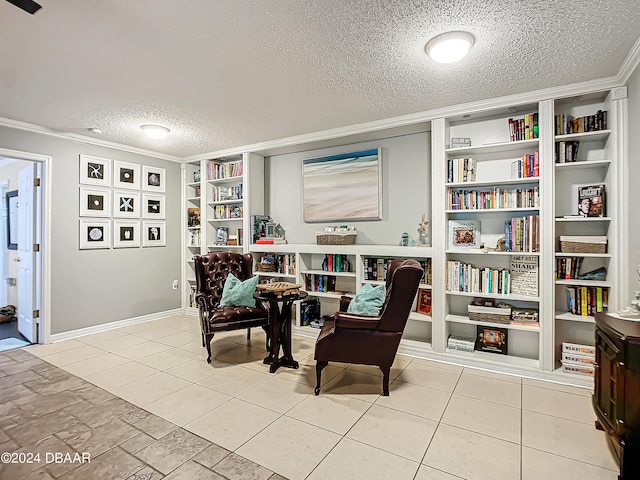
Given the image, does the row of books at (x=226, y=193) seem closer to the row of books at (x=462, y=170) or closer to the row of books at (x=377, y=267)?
the row of books at (x=377, y=267)

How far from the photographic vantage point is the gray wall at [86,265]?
4000mm

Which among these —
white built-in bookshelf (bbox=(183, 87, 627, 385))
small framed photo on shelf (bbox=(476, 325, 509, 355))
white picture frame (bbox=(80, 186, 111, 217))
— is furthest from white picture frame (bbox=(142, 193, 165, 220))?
small framed photo on shelf (bbox=(476, 325, 509, 355))

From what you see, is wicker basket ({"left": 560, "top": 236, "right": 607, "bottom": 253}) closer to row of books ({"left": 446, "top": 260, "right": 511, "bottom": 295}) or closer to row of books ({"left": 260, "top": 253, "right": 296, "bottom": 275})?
row of books ({"left": 446, "top": 260, "right": 511, "bottom": 295})

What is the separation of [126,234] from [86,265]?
2.11 ft

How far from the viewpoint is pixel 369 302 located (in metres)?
2.86

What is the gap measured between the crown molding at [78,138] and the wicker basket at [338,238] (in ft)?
9.66

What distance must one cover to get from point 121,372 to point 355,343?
222 cm

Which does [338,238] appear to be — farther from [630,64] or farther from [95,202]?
[95,202]

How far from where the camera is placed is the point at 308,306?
171 inches

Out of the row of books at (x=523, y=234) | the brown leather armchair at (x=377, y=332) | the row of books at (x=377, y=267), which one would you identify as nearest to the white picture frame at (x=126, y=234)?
the row of books at (x=377, y=267)

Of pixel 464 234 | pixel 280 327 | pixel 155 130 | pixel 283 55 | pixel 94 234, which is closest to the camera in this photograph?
pixel 283 55

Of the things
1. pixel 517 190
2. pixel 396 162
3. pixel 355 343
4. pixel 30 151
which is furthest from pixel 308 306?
pixel 30 151

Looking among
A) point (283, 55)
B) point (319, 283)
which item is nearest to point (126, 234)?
point (319, 283)

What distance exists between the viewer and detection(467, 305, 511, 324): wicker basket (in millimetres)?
3133
